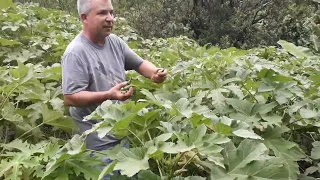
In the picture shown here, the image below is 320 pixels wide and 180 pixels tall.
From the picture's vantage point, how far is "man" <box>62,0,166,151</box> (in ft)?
8.89

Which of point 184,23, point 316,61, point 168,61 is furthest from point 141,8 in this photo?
point 316,61

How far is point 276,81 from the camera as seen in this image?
2.60 metres

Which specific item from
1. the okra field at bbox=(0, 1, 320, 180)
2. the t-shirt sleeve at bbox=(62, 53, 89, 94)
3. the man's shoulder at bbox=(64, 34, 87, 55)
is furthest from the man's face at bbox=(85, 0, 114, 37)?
the okra field at bbox=(0, 1, 320, 180)

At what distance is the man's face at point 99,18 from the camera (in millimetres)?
2869

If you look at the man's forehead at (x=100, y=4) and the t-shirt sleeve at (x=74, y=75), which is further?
the man's forehead at (x=100, y=4)

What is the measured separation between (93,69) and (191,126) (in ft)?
3.21

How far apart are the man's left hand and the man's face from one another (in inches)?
17.1

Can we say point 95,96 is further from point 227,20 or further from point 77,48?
point 227,20

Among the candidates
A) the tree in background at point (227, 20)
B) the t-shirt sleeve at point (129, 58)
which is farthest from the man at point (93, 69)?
the tree in background at point (227, 20)

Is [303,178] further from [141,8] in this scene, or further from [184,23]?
[141,8]

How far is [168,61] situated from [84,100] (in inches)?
61.8

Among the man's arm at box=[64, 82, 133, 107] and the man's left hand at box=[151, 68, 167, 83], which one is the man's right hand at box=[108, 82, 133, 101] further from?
the man's left hand at box=[151, 68, 167, 83]

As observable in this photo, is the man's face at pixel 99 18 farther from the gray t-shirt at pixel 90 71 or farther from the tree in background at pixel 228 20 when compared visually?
the tree in background at pixel 228 20

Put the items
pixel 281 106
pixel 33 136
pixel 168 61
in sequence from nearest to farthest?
pixel 281 106
pixel 33 136
pixel 168 61
